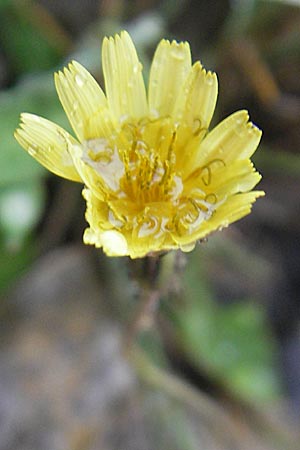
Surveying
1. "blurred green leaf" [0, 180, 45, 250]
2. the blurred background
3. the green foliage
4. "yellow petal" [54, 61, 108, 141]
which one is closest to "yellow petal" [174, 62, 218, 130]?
"yellow petal" [54, 61, 108, 141]

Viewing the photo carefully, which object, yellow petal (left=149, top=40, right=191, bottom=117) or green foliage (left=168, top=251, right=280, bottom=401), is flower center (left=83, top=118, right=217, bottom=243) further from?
green foliage (left=168, top=251, right=280, bottom=401)

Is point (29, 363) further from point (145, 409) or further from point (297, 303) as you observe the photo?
point (297, 303)

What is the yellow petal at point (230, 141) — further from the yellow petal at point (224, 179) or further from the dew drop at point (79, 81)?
the dew drop at point (79, 81)

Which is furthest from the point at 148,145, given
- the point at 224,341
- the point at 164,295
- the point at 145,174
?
the point at 224,341

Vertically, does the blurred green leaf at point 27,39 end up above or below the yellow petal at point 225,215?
below

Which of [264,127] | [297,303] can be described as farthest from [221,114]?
[297,303]

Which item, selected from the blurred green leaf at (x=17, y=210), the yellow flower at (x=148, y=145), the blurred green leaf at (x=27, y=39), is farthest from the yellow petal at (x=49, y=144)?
the blurred green leaf at (x=27, y=39)

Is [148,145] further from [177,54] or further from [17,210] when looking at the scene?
[17,210]
